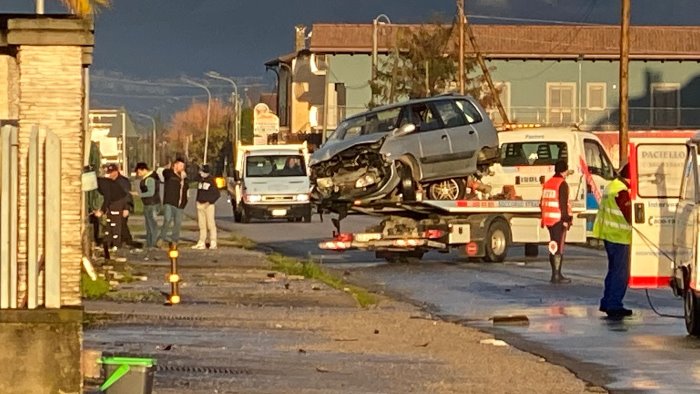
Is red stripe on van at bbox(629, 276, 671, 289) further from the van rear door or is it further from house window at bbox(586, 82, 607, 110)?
house window at bbox(586, 82, 607, 110)

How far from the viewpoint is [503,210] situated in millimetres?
31828

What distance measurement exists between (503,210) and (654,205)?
479 inches

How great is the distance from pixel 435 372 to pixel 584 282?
1268cm

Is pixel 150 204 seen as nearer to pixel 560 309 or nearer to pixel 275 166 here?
pixel 275 166

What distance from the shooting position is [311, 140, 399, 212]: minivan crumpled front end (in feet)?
105

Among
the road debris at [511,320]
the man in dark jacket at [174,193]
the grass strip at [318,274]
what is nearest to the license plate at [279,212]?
the man in dark jacket at [174,193]

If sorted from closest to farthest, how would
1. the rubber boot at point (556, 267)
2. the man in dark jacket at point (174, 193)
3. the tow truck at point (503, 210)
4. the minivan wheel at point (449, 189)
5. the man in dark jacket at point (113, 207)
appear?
the rubber boot at point (556, 267) → the tow truck at point (503, 210) → the minivan wheel at point (449, 189) → the man in dark jacket at point (113, 207) → the man in dark jacket at point (174, 193)

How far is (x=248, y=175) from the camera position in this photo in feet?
174

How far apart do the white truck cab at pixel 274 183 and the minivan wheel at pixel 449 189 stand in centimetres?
1891

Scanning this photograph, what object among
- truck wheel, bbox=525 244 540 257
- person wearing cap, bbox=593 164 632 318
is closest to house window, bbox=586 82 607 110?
truck wheel, bbox=525 244 540 257

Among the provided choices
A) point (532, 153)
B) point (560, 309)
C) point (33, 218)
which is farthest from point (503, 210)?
point (33, 218)

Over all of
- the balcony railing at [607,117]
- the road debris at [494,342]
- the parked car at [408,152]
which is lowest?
the road debris at [494,342]

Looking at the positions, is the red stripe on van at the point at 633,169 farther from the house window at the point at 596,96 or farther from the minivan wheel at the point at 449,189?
the house window at the point at 596,96

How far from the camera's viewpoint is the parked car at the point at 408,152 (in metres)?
32.2
